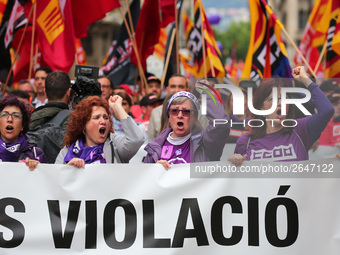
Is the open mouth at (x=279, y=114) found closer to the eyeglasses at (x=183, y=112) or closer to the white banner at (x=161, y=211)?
the white banner at (x=161, y=211)

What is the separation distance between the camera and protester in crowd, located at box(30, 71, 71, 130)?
606 centimetres

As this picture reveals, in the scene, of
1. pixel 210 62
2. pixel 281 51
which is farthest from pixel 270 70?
pixel 210 62

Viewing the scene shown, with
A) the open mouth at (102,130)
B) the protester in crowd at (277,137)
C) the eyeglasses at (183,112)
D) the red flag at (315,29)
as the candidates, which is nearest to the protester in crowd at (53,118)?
the open mouth at (102,130)

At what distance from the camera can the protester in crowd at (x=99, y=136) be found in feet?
15.9

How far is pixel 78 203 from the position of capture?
466 centimetres

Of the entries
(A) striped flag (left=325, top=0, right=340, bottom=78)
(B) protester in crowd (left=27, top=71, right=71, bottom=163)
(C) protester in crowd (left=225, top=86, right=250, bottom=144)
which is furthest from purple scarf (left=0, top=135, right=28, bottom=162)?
(A) striped flag (left=325, top=0, right=340, bottom=78)

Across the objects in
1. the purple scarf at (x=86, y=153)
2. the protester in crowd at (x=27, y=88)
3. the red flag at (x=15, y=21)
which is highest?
the red flag at (x=15, y=21)

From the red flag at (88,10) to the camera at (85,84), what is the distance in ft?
11.7

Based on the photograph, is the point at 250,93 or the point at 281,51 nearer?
the point at 250,93

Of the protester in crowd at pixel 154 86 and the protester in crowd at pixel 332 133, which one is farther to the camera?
the protester in crowd at pixel 154 86

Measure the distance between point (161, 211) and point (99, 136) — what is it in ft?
2.56

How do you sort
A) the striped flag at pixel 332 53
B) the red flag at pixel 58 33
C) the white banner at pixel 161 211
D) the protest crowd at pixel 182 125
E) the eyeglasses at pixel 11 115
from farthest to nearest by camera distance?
1. the striped flag at pixel 332 53
2. the red flag at pixel 58 33
3. the eyeglasses at pixel 11 115
4. the protest crowd at pixel 182 125
5. the white banner at pixel 161 211

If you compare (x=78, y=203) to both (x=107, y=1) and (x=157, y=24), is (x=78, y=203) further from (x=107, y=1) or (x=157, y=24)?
(x=157, y=24)

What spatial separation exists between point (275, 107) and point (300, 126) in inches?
8.2
